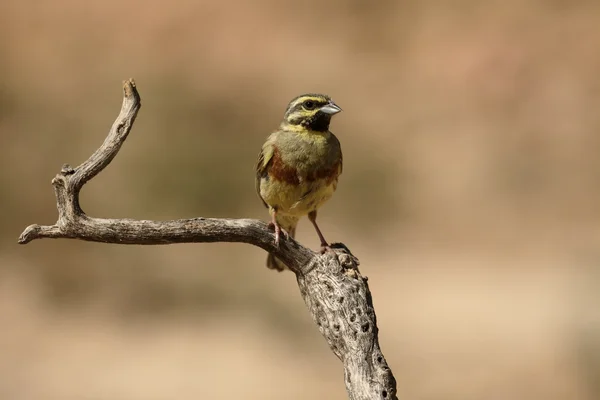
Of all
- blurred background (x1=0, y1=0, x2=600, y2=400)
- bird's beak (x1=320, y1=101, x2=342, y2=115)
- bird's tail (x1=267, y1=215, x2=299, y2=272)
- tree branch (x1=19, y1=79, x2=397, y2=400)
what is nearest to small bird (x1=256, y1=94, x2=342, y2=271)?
bird's beak (x1=320, y1=101, x2=342, y2=115)

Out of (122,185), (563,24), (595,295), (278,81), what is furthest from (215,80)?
Result: (595,295)

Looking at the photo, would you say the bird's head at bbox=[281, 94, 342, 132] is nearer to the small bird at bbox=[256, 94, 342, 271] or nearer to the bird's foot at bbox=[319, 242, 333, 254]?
the small bird at bbox=[256, 94, 342, 271]

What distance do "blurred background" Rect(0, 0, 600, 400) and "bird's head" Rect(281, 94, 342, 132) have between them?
18.9ft

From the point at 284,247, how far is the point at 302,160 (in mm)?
893

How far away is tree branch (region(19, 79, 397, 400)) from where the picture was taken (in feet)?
11.6

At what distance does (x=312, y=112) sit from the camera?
488 centimetres

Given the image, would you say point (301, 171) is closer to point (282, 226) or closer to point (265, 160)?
point (265, 160)

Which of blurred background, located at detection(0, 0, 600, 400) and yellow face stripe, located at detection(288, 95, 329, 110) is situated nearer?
yellow face stripe, located at detection(288, 95, 329, 110)

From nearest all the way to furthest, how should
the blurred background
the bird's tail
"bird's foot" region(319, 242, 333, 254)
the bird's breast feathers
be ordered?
1. "bird's foot" region(319, 242, 333, 254)
2. the bird's breast feathers
3. the bird's tail
4. the blurred background

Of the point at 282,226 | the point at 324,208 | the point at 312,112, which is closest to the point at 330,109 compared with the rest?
the point at 312,112

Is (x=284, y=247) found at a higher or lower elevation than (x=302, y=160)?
lower

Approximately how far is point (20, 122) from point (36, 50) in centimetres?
268

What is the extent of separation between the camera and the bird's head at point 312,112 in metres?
4.86

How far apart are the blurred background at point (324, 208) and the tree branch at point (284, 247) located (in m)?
6.36
